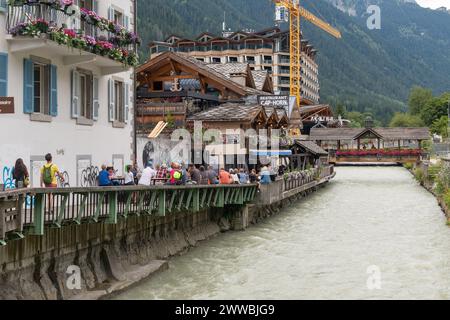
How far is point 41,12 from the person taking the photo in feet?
60.0

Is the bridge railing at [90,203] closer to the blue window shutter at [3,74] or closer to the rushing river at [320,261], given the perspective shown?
the rushing river at [320,261]

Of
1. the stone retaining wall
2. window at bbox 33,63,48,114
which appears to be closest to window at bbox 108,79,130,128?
the stone retaining wall

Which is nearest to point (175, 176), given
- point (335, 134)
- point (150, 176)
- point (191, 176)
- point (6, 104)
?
point (150, 176)

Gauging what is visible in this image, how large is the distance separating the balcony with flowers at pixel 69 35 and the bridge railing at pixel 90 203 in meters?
4.10

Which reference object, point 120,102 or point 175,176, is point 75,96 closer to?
point 175,176

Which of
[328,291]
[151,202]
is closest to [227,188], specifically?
[151,202]

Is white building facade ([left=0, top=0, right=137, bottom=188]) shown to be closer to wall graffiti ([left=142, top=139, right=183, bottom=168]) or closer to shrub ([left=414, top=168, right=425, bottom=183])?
wall graffiti ([left=142, top=139, right=183, bottom=168])

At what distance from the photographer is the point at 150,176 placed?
67.4 ft

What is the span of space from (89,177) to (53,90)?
3.65 metres

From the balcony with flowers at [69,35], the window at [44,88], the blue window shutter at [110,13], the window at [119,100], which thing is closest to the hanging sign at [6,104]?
the balcony with flowers at [69,35]

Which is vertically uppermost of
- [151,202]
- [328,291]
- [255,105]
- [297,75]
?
[297,75]

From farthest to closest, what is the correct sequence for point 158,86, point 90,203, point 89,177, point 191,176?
point 158,86, point 191,176, point 89,177, point 90,203

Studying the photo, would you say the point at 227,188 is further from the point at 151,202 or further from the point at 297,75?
the point at 297,75
